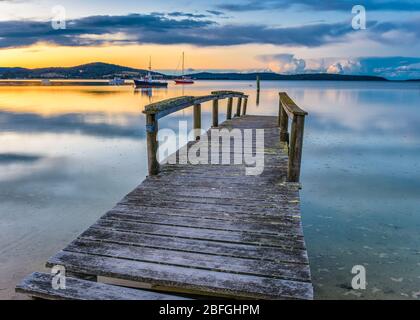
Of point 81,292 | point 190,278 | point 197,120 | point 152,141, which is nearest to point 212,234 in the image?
point 190,278

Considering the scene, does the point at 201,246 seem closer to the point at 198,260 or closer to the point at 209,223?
the point at 198,260

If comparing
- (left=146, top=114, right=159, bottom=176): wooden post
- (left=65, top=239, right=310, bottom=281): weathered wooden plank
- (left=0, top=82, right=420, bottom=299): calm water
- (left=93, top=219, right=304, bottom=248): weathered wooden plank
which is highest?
(left=146, top=114, right=159, bottom=176): wooden post

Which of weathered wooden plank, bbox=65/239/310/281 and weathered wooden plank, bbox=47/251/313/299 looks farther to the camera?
weathered wooden plank, bbox=65/239/310/281

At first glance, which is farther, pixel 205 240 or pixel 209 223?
pixel 209 223

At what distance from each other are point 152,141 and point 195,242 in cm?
272

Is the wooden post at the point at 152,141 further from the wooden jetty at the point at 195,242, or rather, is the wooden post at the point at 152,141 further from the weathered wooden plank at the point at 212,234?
the weathered wooden plank at the point at 212,234

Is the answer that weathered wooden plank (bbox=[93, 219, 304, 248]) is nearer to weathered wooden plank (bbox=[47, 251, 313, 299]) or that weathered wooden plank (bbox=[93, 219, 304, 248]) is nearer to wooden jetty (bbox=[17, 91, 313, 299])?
wooden jetty (bbox=[17, 91, 313, 299])

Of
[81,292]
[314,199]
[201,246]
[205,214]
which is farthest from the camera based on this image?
[314,199]

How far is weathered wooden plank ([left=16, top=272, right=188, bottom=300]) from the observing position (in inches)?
119

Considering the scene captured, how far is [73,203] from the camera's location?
7605mm

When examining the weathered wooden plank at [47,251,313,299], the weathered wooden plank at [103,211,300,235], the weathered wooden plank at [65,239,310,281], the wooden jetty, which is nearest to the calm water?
the weathered wooden plank at [103,211,300,235]

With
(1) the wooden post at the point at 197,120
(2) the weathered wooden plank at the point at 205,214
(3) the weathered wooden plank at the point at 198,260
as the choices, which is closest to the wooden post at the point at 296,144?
(2) the weathered wooden plank at the point at 205,214

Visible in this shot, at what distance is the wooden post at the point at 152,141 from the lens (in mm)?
6105

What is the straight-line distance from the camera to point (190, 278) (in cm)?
323
